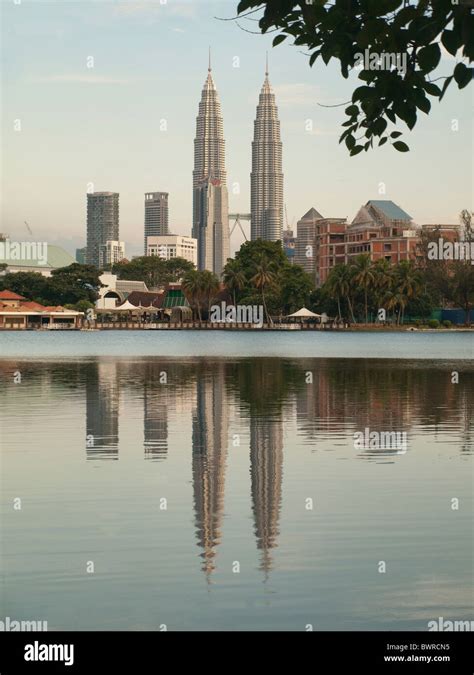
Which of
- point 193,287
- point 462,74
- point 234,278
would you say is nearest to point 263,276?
point 234,278

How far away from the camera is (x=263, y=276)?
149625 mm

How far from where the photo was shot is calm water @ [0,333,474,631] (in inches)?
332

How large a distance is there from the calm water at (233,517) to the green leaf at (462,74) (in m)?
3.87

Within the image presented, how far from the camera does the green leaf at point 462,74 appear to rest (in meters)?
7.28

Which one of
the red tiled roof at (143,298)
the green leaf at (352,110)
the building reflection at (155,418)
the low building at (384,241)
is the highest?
the low building at (384,241)

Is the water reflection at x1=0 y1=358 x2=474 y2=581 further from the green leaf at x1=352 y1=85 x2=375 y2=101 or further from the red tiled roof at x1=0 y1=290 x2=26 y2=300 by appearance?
the red tiled roof at x1=0 y1=290 x2=26 y2=300

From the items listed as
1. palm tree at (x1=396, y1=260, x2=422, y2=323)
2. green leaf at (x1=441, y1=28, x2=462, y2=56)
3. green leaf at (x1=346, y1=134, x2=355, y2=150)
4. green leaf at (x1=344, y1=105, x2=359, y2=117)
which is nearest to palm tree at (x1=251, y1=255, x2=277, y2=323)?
palm tree at (x1=396, y1=260, x2=422, y2=323)

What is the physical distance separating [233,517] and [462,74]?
6.07m

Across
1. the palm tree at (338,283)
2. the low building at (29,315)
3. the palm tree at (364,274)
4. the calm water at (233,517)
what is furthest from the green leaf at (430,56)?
the low building at (29,315)

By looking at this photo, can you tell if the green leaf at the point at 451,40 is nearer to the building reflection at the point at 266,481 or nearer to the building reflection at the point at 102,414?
the building reflection at the point at 266,481

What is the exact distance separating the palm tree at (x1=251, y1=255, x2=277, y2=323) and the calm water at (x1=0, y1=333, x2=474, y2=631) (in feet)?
406

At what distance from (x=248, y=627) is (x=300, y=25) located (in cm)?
448

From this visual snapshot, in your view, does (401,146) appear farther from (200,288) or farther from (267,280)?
(200,288)
